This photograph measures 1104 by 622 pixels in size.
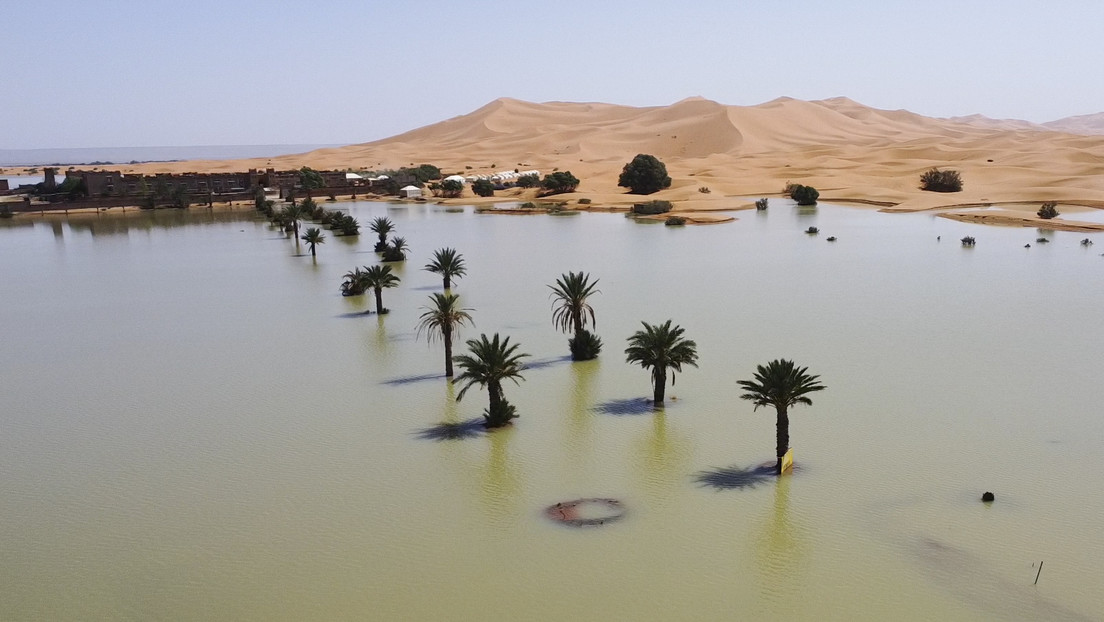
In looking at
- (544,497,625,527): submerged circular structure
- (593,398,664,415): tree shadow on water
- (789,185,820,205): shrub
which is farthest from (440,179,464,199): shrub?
(544,497,625,527): submerged circular structure

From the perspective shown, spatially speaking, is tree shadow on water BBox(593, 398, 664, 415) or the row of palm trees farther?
tree shadow on water BBox(593, 398, 664, 415)

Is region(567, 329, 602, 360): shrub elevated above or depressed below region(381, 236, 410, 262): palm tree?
below

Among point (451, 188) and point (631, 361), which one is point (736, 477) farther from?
point (451, 188)

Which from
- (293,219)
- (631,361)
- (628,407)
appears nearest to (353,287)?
(631,361)

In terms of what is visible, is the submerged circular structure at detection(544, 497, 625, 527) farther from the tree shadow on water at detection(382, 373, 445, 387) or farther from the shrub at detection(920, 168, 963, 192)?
the shrub at detection(920, 168, 963, 192)

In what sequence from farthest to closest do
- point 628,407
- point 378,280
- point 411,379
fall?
point 378,280 < point 411,379 < point 628,407

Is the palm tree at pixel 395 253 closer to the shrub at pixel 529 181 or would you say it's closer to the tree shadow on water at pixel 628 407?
the tree shadow on water at pixel 628 407
